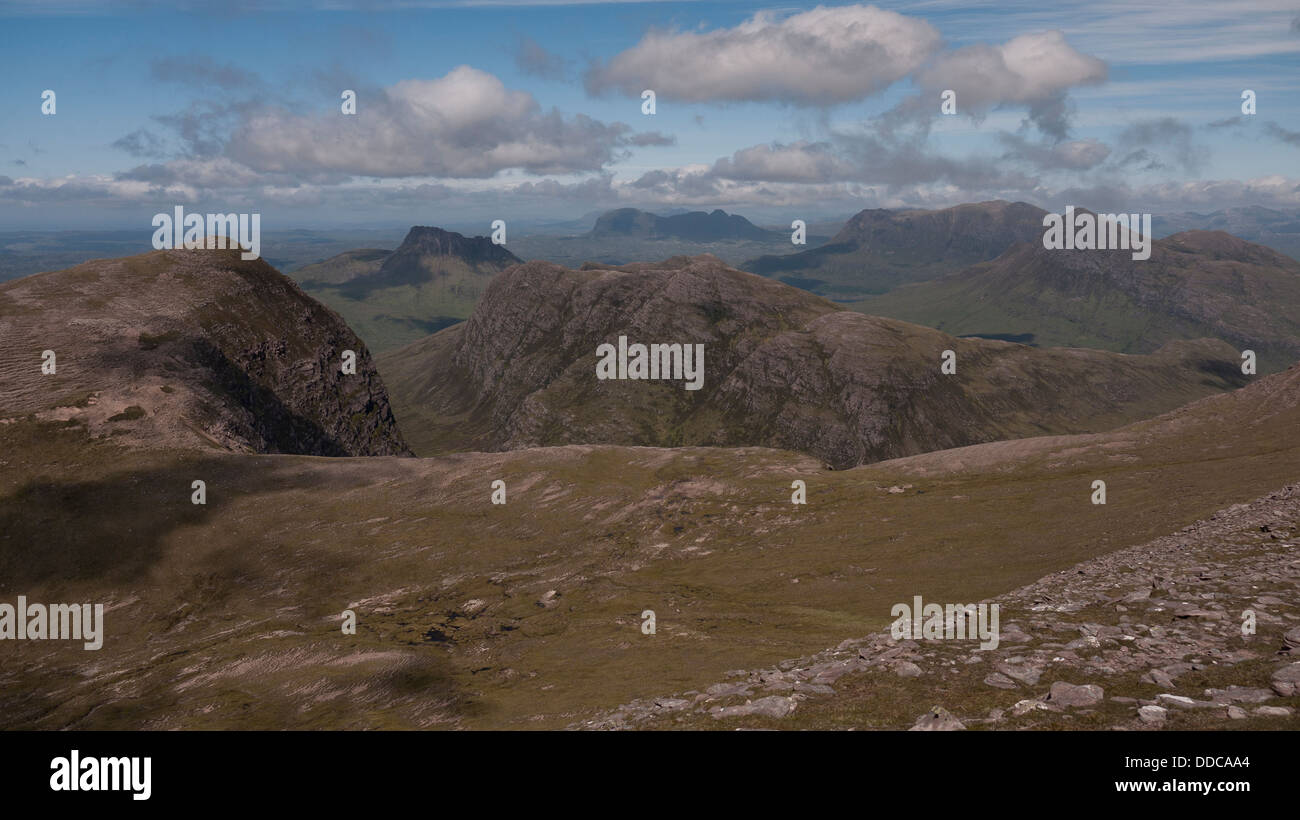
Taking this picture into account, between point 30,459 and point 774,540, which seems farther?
point 30,459

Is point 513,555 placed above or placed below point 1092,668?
below

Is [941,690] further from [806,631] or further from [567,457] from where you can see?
[567,457]

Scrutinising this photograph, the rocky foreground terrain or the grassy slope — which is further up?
the rocky foreground terrain

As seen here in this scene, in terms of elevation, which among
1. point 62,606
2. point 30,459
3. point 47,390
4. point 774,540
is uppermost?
point 47,390

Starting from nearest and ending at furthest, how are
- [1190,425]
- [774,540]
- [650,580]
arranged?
[650,580] → [774,540] → [1190,425]
